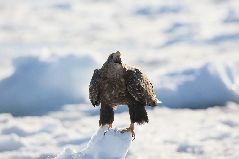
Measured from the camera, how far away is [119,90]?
61.0m

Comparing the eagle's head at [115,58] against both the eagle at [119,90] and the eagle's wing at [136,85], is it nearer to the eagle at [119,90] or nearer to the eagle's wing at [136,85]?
the eagle at [119,90]

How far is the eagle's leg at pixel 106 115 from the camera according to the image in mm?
61469

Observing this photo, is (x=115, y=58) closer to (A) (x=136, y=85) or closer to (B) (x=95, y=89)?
(A) (x=136, y=85)

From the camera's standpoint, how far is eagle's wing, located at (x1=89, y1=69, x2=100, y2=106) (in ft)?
201

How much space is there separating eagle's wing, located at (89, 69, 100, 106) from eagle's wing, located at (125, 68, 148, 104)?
1364mm

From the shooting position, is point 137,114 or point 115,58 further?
point 137,114

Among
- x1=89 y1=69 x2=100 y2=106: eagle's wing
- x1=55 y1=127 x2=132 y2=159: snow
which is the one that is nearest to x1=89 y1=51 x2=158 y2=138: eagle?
x1=89 y1=69 x2=100 y2=106: eagle's wing

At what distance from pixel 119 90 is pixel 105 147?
2695mm

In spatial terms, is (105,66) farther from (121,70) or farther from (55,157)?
(55,157)

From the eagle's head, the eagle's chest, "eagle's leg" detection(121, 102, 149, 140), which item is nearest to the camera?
the eagle's head

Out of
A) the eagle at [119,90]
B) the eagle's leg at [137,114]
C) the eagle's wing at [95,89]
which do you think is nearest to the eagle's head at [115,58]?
the eagle at [119,90]

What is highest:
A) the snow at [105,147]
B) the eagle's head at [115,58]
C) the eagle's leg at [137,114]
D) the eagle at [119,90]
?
the eagle's head at [115,58]

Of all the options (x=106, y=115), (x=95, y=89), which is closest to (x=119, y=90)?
(x=95, y=89)

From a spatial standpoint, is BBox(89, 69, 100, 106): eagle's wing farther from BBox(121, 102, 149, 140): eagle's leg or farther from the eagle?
BBox(121, 102, 149, 140): eagle's leg
